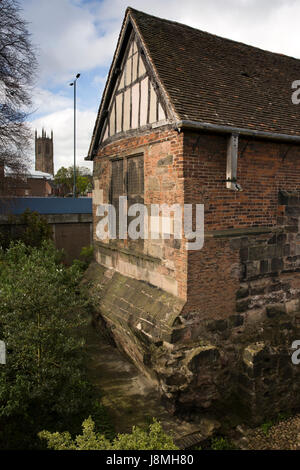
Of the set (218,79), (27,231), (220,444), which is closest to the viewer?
(220,444)

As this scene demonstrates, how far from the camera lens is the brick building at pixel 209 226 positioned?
7184 millimetres

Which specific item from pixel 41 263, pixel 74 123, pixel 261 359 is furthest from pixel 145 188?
pixel 74 123

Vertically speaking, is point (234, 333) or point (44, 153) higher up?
point (44, 153)

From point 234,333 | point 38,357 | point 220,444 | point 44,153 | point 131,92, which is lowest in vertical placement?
point 220,444

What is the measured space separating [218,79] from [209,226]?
4327 millimetres

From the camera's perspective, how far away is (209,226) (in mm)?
7371

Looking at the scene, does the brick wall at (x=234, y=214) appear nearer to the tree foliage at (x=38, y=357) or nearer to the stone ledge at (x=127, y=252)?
the stone ledge at (x=127, y=252)

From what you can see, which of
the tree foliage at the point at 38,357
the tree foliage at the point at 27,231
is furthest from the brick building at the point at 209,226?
the tree foliage at the point at 27,231

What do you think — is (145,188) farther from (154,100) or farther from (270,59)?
(270,59)

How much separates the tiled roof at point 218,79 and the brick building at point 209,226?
45mm

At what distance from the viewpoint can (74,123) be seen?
28031 mm

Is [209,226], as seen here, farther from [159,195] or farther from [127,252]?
[127,252]

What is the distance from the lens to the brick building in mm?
7184

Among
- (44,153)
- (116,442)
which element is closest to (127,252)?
(116,442)
